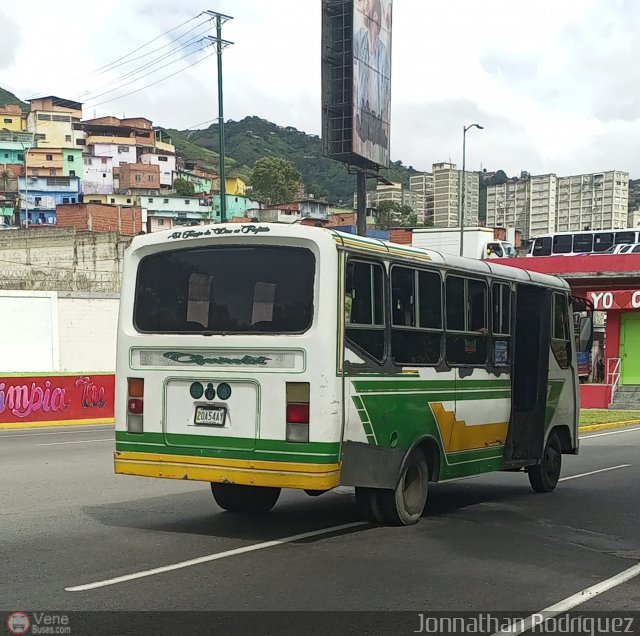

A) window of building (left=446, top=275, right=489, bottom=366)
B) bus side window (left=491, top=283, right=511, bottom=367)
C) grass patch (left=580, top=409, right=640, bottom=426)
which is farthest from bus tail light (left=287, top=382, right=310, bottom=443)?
grass patch (left=580, top=409, right=640, bottom=426)

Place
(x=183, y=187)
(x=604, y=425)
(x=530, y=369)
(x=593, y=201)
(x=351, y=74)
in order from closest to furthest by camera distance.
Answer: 1. (x=530, y=369)
2. (x=604, y=425)
3. (x=351, y=74)
4. (x=183, y=187)
5. (x=593, y=201)

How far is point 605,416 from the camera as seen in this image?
2978 centimetres

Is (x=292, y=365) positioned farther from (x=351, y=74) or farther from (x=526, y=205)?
(x=526, y=205)

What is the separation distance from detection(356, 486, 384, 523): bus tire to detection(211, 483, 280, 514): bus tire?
3.99ft

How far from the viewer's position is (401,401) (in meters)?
9.28

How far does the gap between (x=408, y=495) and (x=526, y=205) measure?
515 ft

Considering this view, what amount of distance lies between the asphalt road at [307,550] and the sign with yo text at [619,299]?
27.0 meters

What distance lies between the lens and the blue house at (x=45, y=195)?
373 ft

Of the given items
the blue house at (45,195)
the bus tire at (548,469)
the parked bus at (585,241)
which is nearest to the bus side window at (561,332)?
the bus tire at (548,469)

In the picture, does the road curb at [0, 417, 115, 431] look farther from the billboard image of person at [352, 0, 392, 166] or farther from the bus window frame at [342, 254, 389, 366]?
the billboard image of person at [352, 0, 392, 166]

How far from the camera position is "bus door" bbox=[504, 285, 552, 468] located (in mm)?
12062

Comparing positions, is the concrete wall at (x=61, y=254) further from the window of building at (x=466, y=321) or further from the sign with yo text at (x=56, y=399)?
the window of building at (x=466, y=321)

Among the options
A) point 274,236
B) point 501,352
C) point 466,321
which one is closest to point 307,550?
Result: point 274,236

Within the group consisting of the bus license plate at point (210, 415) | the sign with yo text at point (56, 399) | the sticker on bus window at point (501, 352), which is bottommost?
the sign with yo text at point (56, 399)
